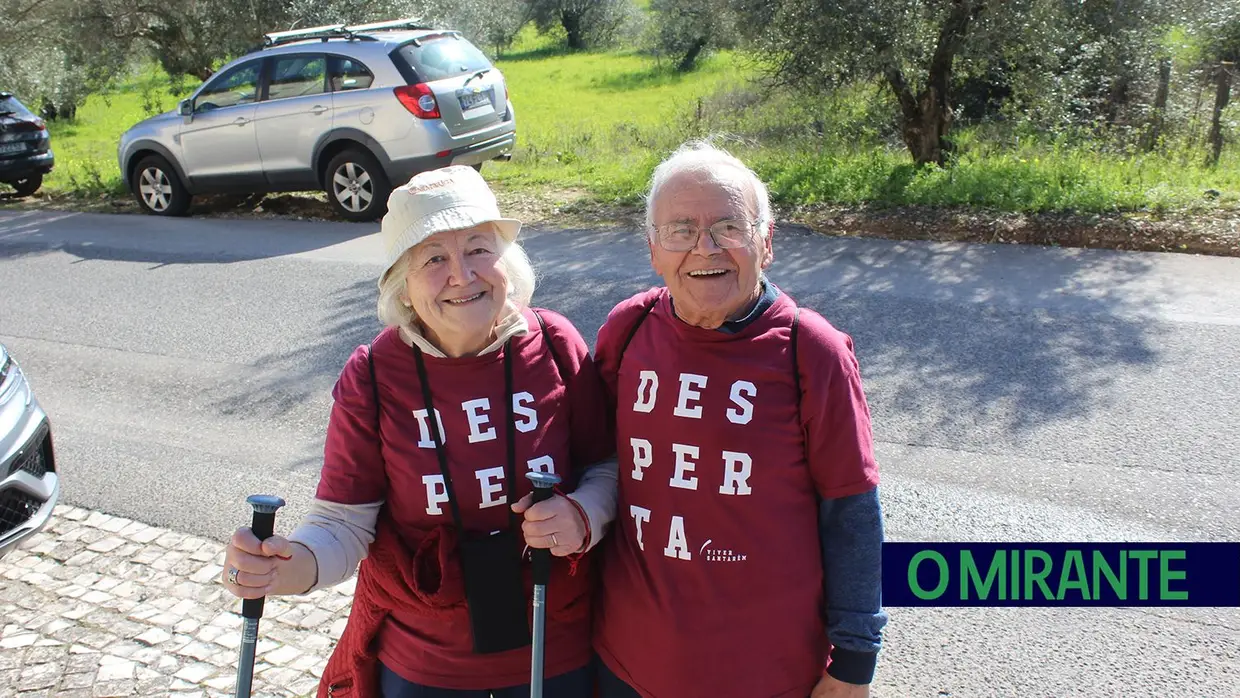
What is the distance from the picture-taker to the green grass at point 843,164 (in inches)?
373

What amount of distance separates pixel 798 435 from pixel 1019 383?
4256 mm

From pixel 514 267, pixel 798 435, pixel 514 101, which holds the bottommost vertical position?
pixel 514 101

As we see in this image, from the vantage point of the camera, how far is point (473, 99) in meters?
11.7

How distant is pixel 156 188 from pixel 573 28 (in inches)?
1549

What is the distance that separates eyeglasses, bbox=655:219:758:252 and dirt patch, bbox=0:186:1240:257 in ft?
23.8

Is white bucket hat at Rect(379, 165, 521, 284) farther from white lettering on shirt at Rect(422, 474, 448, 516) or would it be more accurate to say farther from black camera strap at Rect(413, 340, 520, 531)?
white lettering on shirt at Rect(422, 474, 448, 516)

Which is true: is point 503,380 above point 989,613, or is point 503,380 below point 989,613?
above

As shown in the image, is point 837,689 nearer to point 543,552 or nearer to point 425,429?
point 543,552

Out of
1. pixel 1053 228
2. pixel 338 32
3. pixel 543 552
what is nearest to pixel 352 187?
pixel 338 32

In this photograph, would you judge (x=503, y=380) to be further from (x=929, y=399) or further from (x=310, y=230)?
(x=310, y=230)

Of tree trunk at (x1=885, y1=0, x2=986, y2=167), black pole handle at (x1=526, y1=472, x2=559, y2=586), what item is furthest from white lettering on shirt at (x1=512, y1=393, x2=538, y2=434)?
tree trunk at (x1=885, y1=0, x2=986, y2=167)

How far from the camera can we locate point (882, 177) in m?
Answer: 10.7

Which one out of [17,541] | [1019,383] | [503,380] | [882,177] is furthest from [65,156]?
[503,380]

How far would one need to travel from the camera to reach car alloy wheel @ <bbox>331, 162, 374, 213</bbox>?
1159cm
